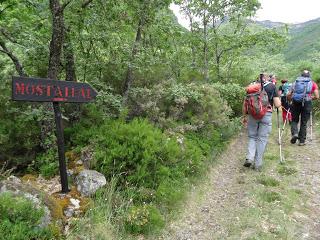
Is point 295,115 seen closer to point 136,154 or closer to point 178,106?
point 178,106

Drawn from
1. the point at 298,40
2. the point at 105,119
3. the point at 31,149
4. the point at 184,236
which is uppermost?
the point at 298,40

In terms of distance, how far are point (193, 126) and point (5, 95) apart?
14.0ft

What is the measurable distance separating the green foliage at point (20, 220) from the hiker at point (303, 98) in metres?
8.72

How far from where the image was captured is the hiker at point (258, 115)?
8.14 meters

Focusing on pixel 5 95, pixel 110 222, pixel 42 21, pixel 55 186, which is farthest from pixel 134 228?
pixel 42 21

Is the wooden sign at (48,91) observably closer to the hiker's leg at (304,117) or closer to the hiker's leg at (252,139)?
the hiker's leg at (252,139)

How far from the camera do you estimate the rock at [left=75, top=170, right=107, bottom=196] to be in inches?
215

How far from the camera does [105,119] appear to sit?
7.27 metres

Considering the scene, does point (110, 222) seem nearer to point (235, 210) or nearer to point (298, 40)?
point (235, 210)

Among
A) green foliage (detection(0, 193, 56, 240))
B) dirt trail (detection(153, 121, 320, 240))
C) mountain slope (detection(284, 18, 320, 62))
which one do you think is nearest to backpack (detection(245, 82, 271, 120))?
dirt trail (detection(153, 121, 320, 240))

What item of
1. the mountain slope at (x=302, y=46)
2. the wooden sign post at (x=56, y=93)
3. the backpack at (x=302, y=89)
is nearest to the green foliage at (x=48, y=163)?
the wooden sign post at (x=56, y=93)

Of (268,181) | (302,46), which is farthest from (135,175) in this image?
(302,46)

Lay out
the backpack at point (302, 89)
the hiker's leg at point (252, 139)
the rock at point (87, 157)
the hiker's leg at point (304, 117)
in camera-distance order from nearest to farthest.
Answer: the rock at point (87, 157), the hiker's leg at point (252, 139), the backpack at point (302, 89), the hiker's leg at point (304, 117)

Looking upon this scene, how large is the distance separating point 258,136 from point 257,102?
0.87 meters
